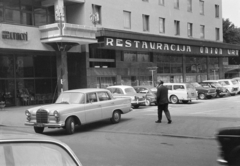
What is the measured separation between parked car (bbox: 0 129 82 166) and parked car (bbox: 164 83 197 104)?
21.6 m

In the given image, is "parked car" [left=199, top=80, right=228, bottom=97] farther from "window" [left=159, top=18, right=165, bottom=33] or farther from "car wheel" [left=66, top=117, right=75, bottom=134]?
"car wheel" [left=66, top=117, right=75, bottom=134]

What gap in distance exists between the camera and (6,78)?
2530 centimetres

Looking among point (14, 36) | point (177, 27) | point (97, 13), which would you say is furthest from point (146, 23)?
point (14, 36)

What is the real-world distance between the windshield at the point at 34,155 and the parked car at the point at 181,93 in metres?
21.6

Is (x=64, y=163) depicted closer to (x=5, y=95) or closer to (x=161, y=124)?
(x=161, y=124)

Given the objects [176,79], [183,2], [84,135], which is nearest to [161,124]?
[84,135]

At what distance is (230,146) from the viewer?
5.39 m

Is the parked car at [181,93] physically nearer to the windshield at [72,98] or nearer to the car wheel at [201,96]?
the car wheel at [201,96]

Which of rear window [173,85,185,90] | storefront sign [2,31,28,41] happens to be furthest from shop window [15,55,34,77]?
rear window [173,85,185,90]

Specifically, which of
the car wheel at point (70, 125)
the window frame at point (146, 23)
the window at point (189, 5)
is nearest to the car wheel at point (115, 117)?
the car wheel at point (70, 125)

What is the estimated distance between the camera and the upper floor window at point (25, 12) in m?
23.5

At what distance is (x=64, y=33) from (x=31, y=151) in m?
21.4

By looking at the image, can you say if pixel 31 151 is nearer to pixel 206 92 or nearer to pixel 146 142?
pixel 146 142

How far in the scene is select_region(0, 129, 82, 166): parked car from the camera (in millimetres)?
2338
